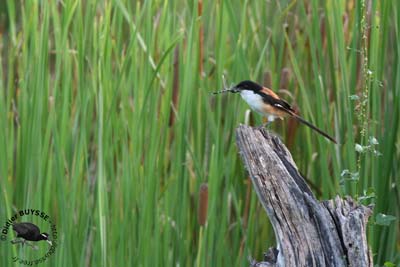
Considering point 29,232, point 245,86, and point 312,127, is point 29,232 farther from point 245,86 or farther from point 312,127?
point 312,127

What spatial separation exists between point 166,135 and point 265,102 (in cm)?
40

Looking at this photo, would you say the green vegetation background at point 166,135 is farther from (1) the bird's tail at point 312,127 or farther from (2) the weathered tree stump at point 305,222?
(2) the weathered tree stump at point 305,222

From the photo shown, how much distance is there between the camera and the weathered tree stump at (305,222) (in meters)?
2.01

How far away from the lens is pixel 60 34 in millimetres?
2809

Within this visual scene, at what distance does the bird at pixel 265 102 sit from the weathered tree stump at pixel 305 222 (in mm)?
631

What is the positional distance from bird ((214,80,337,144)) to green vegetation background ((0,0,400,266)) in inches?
2.4

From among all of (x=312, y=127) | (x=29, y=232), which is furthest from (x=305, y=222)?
(x=29, y=232)

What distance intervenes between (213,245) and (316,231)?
31.3 inches

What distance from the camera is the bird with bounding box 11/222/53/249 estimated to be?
2.64 meters

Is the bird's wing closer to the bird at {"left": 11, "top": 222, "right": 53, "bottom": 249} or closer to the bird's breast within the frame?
the bird's breast

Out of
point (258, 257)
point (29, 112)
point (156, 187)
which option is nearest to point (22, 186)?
point (29, 112)

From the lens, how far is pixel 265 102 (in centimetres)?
293

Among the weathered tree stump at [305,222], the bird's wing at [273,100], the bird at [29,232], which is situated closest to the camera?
the weathered tree stump at [305,222]

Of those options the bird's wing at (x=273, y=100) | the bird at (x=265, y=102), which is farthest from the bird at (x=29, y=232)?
the bird's wing at (x=273, y=100)
